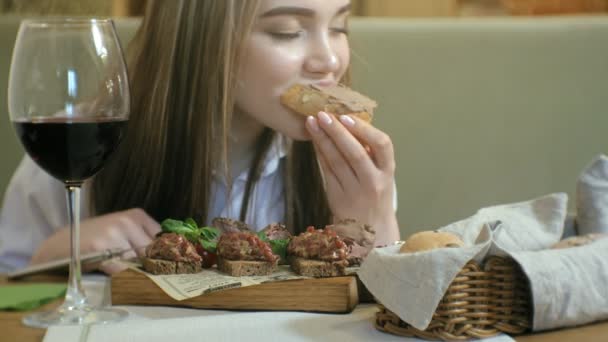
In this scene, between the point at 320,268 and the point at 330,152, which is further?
the point at 330,152

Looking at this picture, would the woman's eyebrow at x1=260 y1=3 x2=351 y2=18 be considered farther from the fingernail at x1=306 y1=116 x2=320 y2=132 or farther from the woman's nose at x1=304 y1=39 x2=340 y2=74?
the fingernail at x1=306 y1=116 x2=320 y2=132

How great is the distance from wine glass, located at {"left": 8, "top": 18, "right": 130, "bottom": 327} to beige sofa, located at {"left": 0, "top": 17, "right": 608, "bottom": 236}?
144 centimetres

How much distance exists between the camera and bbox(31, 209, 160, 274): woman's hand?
1.40 m

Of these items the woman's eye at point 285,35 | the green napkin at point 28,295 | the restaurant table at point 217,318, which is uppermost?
the woman's eye at point 285,35

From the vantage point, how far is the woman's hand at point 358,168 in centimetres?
152

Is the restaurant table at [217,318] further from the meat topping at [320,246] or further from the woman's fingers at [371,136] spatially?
the woman's fingers at [371,136]

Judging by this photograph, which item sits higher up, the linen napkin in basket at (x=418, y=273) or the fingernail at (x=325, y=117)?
the fingernail at (x=325, y=117)

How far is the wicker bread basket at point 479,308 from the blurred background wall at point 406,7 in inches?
77.3

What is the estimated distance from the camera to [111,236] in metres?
1.41

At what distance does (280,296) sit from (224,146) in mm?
721

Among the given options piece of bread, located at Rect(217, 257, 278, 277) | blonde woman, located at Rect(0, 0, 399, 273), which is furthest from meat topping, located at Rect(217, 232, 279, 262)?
blonde woman, located at Rect(0, 0, 399, 273)

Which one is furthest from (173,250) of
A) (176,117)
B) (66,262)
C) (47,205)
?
(47,205)

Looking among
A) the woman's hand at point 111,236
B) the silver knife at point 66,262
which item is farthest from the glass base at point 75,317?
the woman's hand at point 111,236

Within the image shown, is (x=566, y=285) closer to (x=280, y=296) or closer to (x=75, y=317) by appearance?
(x=280, y=296)
